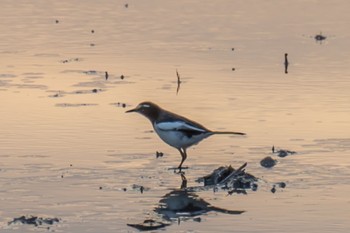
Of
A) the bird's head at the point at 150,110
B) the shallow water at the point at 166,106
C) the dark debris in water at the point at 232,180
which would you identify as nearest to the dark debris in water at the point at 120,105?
the shallow water at the point at 166,106

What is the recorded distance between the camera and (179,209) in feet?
38.4

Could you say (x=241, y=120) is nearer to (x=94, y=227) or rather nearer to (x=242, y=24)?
(x=94, y=227)

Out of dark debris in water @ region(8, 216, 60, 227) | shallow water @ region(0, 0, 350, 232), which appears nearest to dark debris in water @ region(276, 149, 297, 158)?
shallow water @ region(0, 0, 350, 232)

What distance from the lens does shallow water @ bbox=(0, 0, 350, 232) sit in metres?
11.7

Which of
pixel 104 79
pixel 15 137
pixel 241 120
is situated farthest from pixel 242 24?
pixel 15 137

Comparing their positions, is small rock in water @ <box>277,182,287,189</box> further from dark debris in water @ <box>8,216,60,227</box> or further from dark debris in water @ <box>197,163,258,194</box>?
dark debris in water @ <box>8,216,60,227</box>

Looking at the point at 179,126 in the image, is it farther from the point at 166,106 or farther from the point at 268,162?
the point at 166,106

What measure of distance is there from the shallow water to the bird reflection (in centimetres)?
9

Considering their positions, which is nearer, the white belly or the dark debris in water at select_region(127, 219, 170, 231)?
the dark debris in water at select_region(127, 219, 170, 231)

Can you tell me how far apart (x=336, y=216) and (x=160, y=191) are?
1.83m

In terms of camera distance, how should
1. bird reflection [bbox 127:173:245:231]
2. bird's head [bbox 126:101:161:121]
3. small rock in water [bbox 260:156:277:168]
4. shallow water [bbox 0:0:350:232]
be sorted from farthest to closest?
bird's head [bbox 126:101:161:121]
small rock in water [bbox 260:156:277:168]
shallow water [bbox 0:0:350:232]
bird reflection [bbox 127:173:245:231]

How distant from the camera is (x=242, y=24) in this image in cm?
2152

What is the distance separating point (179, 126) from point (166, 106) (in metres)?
2.44

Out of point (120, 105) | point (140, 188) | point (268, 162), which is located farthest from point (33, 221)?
point (120, 105)
